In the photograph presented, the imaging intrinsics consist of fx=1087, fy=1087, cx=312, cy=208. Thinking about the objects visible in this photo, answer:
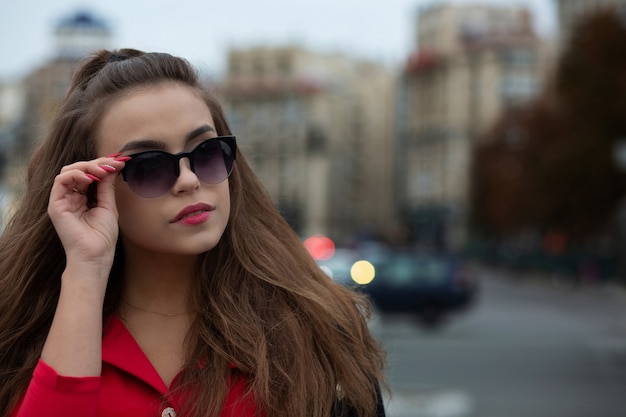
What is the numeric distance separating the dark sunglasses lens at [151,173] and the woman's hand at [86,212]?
1.3 inches

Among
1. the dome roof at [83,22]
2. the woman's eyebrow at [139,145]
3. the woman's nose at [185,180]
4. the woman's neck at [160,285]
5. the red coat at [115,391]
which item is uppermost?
the woman's eyebrow at [139,145]

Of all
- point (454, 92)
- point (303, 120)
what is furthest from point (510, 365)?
point (303, 120)

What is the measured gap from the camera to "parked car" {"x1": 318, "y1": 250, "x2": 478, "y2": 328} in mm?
21203

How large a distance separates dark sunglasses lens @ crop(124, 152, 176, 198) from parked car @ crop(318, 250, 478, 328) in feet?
61.4

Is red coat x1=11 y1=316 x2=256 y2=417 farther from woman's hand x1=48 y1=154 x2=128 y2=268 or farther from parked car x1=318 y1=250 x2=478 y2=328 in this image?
parked car x1=318 y1=250 x2=478 y2=328

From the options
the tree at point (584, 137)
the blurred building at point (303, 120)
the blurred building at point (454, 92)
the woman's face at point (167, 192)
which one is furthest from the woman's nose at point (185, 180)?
the blurred building at point (303, 120)

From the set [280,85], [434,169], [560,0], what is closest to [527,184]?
[560,0]

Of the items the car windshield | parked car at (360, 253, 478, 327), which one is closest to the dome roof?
parked car at (360, 253, 478, 327)

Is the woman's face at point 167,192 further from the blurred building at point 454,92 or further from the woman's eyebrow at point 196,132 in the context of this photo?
the blurred building at point 454,92

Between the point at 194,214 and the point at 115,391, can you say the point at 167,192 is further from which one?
the point at 115,391

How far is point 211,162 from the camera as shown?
2.30m

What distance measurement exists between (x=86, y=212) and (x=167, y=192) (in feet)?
0.56

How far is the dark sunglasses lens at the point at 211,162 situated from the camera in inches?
90.1

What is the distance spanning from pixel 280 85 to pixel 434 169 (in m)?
19.1
